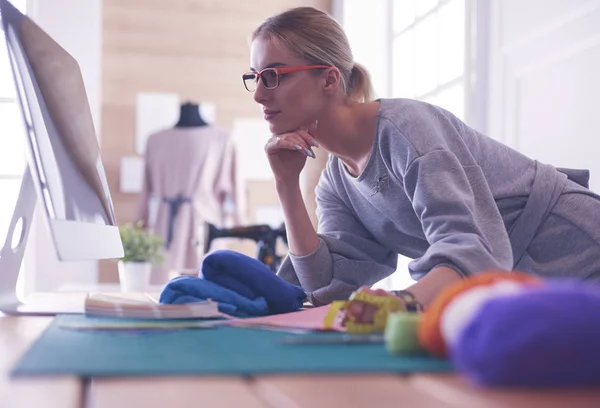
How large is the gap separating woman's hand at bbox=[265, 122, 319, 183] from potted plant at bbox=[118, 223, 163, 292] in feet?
7.26

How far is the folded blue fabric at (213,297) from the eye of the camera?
45.5 inches

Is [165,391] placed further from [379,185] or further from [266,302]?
[379,185]

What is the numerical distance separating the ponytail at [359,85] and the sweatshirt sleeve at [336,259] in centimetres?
20

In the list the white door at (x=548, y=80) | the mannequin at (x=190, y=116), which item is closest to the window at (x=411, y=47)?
the white door at (x=548, y=80)

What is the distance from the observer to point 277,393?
525 millimetres

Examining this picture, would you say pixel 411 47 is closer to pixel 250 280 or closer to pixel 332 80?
pixel 332 80

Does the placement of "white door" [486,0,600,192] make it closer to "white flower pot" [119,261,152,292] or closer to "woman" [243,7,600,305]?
"woman" [243,7,600,305]

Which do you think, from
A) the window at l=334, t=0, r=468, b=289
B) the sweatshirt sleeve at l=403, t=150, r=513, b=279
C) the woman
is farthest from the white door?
the sweatshirt sleeve at l=403, t=150, r=513, b=279

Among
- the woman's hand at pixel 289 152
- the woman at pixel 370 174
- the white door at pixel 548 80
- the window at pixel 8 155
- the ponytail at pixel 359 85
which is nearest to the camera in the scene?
the woman at pixel 370 174

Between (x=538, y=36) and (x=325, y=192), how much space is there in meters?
1.36

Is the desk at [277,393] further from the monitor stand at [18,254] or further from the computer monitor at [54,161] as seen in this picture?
the monitor stand at [18,254]

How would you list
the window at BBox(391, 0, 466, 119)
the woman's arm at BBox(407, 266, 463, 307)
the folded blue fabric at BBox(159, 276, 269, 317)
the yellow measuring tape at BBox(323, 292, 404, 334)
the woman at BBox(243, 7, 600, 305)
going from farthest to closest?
the window at BBox(391, 0, 466, 119) < the woman at BBox(243, 7, 600, 305) < the folded blue fabric at BBox(159, 276, 269, 317) < the woman's arm at BBox(407, 266, 463, 307) < the yellow measuring tape at BBox(323, 292, 404, 334)

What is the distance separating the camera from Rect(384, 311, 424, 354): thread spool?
67 centimetres

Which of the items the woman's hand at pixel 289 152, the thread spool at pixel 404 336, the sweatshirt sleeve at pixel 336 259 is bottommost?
the sweatshirt sleeve at pixel 336 259
